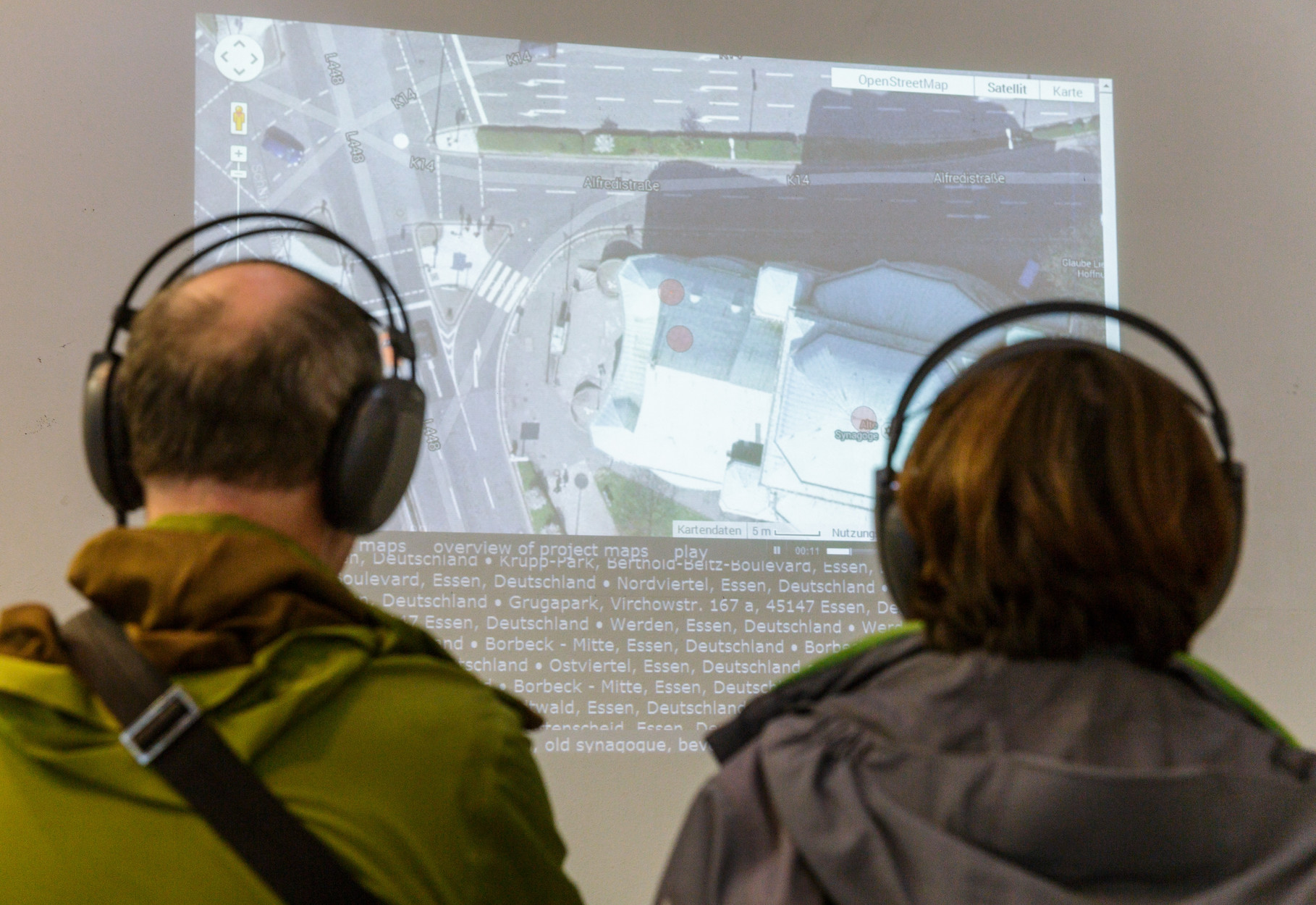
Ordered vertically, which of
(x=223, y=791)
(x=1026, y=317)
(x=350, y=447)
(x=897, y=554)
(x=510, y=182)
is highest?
(x=510, y=182)

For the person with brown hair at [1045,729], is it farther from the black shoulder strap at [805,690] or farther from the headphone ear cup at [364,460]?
the headphone ear cup at [364,460]

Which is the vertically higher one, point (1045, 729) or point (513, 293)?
point (513, 293)

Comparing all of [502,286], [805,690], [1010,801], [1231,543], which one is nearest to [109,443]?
[805,690]

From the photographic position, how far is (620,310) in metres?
2.62

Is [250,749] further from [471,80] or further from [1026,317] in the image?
[471,80]

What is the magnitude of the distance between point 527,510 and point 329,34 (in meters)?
1.18

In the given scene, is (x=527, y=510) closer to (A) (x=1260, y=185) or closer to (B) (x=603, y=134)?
(B) (x=603, y=134)

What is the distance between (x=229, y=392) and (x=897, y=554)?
656mm

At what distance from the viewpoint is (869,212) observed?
8.96 feet

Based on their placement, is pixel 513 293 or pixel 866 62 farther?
pixel 866 62

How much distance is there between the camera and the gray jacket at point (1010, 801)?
825 mm

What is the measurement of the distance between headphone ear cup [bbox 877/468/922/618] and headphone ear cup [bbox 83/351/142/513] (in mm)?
784

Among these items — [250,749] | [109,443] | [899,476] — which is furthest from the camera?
[109,443]

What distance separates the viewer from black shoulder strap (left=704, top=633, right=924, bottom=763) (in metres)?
→ 0.97
